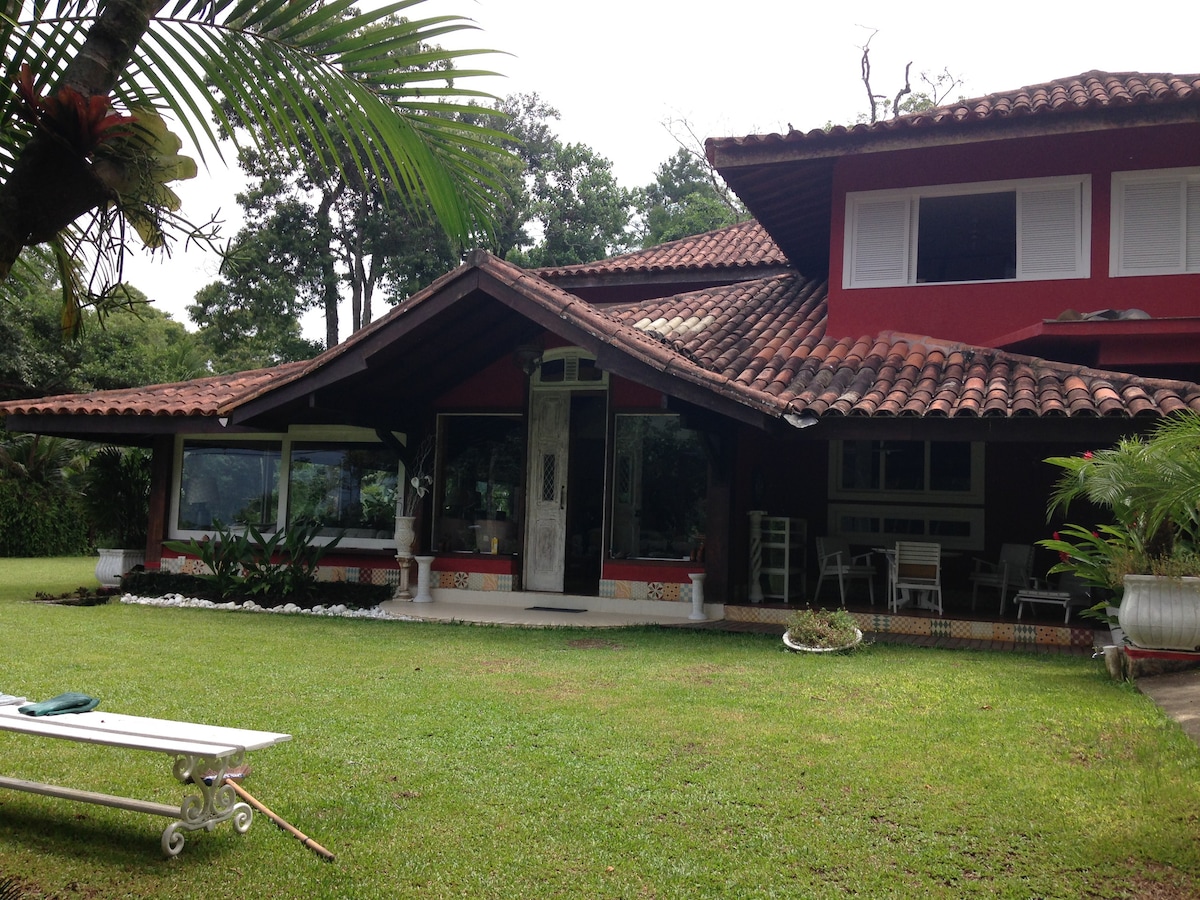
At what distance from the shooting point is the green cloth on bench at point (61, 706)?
4.04 m

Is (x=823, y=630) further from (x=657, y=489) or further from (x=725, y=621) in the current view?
(x=657, y=489)

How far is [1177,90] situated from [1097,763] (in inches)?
295

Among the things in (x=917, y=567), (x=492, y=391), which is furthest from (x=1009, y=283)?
(x=492, y=391)

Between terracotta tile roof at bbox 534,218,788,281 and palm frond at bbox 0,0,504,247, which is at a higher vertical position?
terracotta tile roof at bbox 534,218,788,281

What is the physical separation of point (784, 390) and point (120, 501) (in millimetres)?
9887

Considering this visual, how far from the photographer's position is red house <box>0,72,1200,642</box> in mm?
9703

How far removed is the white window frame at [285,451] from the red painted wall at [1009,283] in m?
6.24

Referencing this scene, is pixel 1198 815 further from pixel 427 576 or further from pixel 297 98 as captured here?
pixel 427 576

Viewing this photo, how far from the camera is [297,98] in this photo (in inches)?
82.5

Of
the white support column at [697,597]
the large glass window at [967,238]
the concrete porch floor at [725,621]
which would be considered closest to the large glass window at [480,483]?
the concrete porch floor at [725,621]

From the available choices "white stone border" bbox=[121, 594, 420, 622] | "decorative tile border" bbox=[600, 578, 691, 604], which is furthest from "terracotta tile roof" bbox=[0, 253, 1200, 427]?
"decorative tile border" bbox=[600, 578, 691, 604]

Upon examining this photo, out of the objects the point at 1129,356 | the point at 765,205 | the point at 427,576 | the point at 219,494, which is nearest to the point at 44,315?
the point at 219,494

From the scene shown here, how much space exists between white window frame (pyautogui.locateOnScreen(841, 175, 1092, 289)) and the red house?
0.03m

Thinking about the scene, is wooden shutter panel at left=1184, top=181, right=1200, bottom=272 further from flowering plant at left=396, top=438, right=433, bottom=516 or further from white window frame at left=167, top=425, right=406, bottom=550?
white window frame at left=167, top=425, right=406, bottom=550
